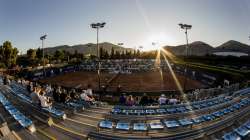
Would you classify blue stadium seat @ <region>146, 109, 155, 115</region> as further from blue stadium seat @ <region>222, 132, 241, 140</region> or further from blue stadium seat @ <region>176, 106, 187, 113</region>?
blue stadium seat @ <region>222, 132, 241, 140</region>

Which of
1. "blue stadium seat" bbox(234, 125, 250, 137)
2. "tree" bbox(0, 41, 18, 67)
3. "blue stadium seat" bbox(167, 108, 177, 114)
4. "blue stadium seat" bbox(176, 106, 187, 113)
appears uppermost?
"tree" bbox(0, 41, 18, 67)

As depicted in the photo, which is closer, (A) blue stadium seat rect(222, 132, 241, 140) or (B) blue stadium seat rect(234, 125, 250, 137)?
(A) blue stadium seat rect(222, 132, 241, 140)

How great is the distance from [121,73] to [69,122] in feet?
148

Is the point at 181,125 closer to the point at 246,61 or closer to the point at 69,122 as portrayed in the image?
the point at 69,122

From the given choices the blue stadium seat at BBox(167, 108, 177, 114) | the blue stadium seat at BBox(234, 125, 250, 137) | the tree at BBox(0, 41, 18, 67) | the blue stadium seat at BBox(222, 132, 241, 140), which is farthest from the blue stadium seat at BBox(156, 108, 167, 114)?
the tree at BBox(0, 41, 18, 67)

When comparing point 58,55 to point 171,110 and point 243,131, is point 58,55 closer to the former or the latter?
point 171,110

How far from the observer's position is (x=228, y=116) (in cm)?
1341

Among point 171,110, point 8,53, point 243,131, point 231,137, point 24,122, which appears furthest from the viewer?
point 8,53

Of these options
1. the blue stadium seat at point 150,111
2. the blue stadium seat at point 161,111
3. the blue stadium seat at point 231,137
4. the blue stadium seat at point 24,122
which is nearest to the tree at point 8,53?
the blue stadium seat at point 24,122

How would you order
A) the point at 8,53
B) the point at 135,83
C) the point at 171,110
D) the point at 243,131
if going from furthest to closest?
the point at 8,53 → the point at 135,83 → the point at 171,110 → the point at 243,131

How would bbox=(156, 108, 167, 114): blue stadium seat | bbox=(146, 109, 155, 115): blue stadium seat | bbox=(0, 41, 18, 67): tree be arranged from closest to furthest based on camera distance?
bbox=(146, 109, 155, 115): blue stadium seat, bbox=(156, 108, 167, 114): blue stadium seat, bbox=(0, 41, 18, 67): tree

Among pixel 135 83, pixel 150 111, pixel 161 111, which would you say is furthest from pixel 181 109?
pixel 135 83

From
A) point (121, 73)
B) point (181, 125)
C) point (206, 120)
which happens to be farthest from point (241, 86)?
point (121, 73)

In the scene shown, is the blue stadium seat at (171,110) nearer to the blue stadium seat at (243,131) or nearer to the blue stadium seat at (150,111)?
the blue stadium seat at (150,111)
